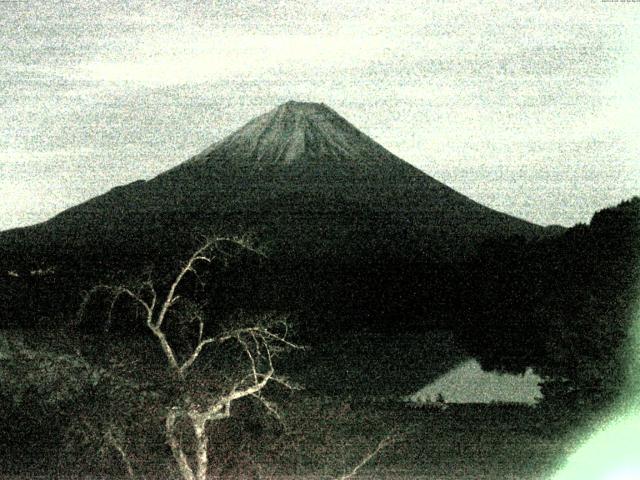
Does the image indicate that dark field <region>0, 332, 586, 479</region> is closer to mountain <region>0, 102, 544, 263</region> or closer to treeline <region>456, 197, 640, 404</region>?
treeline <region>456, 197, 640, 404</region>

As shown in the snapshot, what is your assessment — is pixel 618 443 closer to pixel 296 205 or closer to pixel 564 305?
pixel 564 305

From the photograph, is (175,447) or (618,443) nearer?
(175,447)

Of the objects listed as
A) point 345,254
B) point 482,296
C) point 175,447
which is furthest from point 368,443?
point 345,254

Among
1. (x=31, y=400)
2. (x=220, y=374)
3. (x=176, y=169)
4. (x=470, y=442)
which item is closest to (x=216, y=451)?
(x=220, y=374)

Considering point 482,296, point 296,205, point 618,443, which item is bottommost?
point 296,205

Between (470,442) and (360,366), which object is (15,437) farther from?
(360,366)

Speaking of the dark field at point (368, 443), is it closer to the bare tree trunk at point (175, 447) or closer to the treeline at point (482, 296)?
the treeline at point (482, 296)
